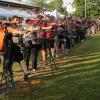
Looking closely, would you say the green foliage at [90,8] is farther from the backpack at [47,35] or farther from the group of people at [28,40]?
the backpack at [47,35]

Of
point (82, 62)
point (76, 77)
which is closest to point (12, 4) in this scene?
point (82, 62)

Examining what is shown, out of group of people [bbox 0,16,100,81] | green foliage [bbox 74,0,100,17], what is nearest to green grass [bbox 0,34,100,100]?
group of people [bbox 0,16,100,81]

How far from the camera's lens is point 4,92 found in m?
12.7

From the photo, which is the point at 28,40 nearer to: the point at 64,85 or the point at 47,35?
the point at 47,35

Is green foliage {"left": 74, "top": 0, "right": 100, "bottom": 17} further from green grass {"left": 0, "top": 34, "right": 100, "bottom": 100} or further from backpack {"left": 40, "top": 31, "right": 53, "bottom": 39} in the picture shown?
green grass {"left": 0, "top": 34, "right": 100, "bottom": 100}

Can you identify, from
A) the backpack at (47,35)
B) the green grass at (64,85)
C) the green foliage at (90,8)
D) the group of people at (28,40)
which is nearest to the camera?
the green grass at (64,85)

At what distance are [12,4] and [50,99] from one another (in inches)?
1678

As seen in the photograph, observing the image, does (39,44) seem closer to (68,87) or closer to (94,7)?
(68,87)

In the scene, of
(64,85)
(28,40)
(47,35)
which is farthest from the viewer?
(47,35)

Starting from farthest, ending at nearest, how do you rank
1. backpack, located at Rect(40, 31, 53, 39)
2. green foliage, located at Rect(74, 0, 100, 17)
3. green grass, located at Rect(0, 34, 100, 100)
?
green foliage, located at Rect(74, 0, 100, 17)
backpack, located at Rect(40, 31, 53, 39)
green grass, located at Rect(0, 34, 100, 100)

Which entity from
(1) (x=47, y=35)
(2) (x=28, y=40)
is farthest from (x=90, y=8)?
(2) (x=28, y=40)

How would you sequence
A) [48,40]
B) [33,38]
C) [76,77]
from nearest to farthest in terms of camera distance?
1. [76,77]
2. [33,38]
3. [48,40]

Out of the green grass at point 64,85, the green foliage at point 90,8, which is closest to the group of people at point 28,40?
the green grass at point 64,85

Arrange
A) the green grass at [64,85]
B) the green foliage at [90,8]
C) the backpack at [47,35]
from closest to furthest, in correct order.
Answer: the green grass at [64,85] < the backpack at [47,35] < the green foliage at [90,8]
